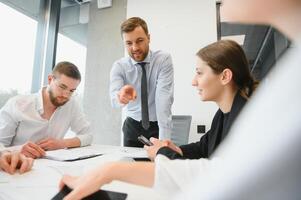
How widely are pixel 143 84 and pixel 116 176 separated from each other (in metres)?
1.22

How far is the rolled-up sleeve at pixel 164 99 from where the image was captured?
167cm

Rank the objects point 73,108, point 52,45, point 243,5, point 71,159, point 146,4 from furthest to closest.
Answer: point 52,45 < point 146,4 < point 73,108 < point 71,159 < point 243,5

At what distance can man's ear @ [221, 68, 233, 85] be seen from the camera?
3.53 ft

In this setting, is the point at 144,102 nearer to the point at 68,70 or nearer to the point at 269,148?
the point at 68,70

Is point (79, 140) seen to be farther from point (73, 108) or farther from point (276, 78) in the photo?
point (276, 78)

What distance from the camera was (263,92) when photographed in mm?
314

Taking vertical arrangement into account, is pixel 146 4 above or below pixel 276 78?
above

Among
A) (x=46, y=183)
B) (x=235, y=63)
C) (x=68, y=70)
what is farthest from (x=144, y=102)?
(x=46, y=183)

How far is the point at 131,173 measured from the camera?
1.97 feet

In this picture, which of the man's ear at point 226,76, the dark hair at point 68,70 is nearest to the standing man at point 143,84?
the dark hair at point 68,70

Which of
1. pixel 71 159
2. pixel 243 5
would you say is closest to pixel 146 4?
pixel 71 159

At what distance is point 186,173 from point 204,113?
206 cm

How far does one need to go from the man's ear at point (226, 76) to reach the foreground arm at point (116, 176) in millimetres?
624

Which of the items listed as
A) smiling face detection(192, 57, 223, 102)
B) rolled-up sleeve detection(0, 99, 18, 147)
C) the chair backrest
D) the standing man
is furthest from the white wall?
rolled-up sleeve detection(0, 99, 18, 147)
